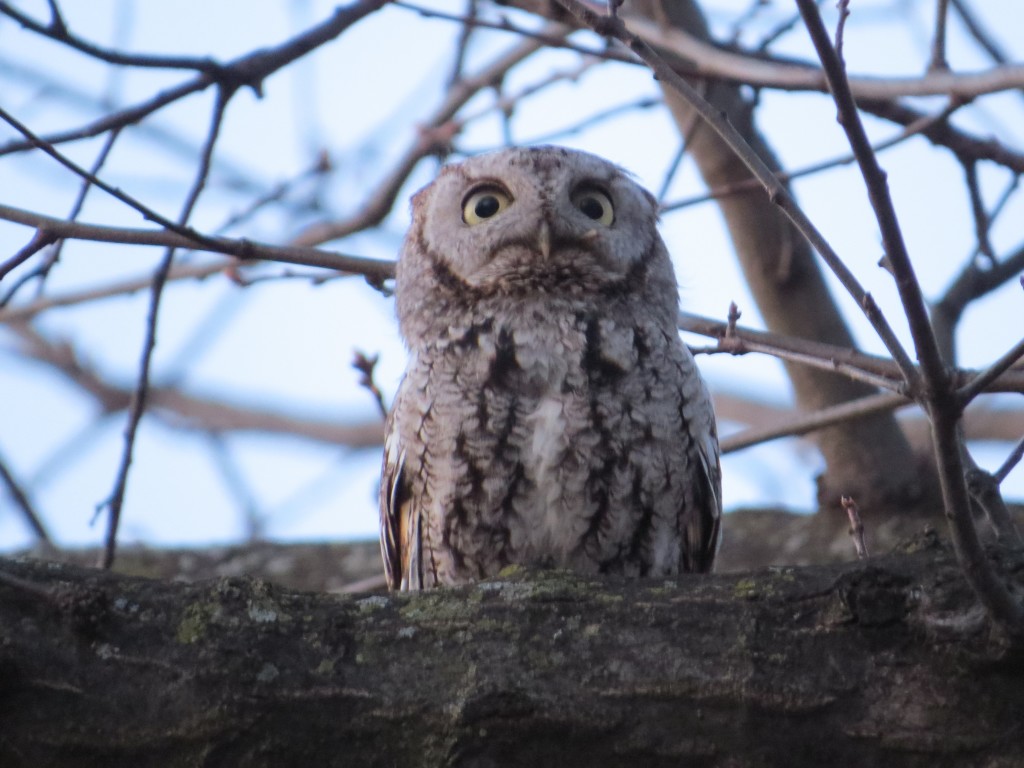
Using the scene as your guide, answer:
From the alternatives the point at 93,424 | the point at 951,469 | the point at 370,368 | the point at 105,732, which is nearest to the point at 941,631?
the point at 951,469

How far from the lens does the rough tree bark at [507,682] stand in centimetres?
183

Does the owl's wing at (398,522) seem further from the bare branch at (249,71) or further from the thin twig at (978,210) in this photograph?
the thin twig at (978,210)

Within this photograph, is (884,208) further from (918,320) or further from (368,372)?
(368,372)

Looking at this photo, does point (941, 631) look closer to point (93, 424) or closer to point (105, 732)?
point (105, 732)

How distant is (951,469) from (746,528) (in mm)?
2497

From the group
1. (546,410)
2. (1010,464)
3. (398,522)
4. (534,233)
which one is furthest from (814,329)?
(1010,464)

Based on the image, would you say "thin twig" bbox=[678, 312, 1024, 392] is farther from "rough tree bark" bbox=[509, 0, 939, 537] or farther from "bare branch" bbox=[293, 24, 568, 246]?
"bare branch" bbox=[293, 24, 568, 246]

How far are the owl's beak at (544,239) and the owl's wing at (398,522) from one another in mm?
587

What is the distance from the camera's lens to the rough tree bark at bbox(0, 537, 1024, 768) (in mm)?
1832

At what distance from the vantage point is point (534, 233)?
11.1 ft

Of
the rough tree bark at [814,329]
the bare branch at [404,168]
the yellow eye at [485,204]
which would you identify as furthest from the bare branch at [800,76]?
the bare branch at [404,168]

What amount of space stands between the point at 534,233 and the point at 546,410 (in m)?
0.58

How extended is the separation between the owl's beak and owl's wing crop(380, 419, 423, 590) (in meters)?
0.59

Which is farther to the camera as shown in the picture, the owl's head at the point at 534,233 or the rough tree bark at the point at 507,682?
the owl's head at the point at 534,233
